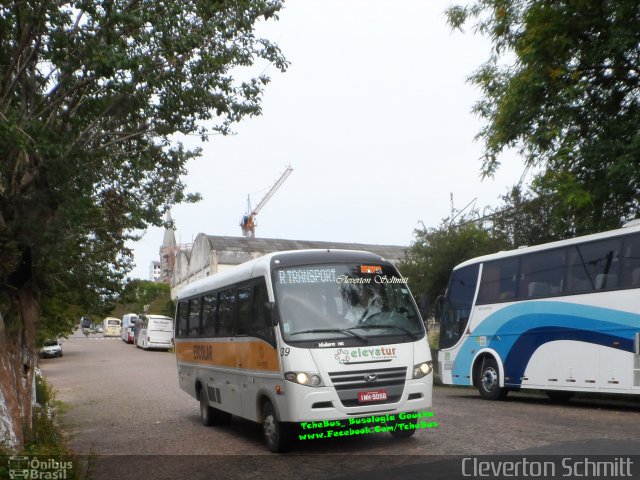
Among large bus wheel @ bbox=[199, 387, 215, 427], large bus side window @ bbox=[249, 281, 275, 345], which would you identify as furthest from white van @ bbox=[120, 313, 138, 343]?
large bus side window @ bbox=[249, 281, 275, 345]

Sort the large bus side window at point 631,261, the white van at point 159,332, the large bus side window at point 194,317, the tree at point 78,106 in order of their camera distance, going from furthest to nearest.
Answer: the white van at point 159,332, the large bus side window at point 194,317, the large bus side window at point 631,261, the tree at point 78,106

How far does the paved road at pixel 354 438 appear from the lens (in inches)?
376

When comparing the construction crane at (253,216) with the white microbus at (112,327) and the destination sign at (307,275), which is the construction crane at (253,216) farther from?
the destination sign at (307,275)

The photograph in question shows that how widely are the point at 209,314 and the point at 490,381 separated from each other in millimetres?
7534

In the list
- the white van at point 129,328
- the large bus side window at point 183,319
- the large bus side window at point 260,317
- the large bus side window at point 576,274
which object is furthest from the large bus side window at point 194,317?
the white van at point 129,328

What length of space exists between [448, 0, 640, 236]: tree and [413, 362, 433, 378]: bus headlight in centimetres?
584

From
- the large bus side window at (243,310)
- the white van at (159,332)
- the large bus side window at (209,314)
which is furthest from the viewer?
the white van at (159,332)

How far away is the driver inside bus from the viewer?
417 inches

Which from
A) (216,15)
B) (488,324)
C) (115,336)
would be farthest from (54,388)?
(115,336)

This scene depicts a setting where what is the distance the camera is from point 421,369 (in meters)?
10.6

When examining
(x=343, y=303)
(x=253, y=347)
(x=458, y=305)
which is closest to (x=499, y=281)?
(x=458, y=305)

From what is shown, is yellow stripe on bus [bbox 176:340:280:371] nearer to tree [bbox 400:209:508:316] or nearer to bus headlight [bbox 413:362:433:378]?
bus headlight [bbox 413:362:433:378]

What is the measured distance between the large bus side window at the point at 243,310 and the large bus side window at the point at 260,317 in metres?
0.23

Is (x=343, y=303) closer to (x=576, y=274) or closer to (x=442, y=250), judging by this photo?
(x=576, y=274)
